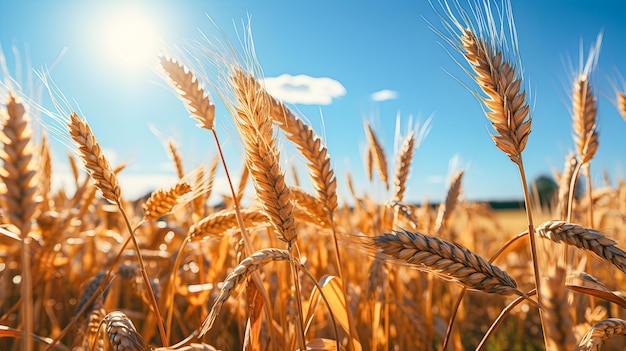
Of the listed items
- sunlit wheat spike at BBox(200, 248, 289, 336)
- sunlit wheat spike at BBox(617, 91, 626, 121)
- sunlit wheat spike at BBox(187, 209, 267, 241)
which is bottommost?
sunlit wheat spike at BBox(200, 248, 289, 336)

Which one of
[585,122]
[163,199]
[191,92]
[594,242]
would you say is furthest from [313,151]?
[585,122]

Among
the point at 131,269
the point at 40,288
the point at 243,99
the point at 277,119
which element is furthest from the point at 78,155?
the point at 40,288

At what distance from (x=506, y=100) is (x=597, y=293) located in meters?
0.60

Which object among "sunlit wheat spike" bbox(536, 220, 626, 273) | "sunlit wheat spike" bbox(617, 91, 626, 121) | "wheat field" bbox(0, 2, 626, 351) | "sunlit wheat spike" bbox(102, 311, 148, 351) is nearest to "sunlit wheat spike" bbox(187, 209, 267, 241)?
"wheat field" bbox(0, 2, 626, 351)

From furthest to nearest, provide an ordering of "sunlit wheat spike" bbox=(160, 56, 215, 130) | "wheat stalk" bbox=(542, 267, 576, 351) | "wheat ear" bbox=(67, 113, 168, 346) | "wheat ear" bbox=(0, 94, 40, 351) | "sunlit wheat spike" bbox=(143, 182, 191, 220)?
"sunlit wheat spike" bbox=(143, 182, 191, 220), "sunlit wheat spike" bbox=(160, 56, 215, 130), "wheat ear" bbox=(67, 113, 168, 346), "wheat ear" bbox=(0, 94, 40, 351), "wheat stalk" bbox=(542, 267, 576, 351)

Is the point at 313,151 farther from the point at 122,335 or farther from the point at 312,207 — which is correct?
the point at 122,335

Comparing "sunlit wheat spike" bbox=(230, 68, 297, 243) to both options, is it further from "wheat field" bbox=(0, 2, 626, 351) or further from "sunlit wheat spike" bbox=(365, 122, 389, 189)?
"sunlit wheat spike" bbox=(365, 122, 389, 189)

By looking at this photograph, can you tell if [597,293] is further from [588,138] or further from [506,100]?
[588,138]

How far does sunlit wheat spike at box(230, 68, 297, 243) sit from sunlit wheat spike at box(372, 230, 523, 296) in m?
0.24

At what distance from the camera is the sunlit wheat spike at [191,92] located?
4.40ft

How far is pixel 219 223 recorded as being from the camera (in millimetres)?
1545

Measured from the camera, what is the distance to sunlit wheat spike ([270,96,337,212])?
1341 millimetres

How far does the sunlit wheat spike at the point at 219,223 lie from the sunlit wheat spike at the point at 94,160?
361 millimetres

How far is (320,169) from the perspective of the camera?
4.44 feet
